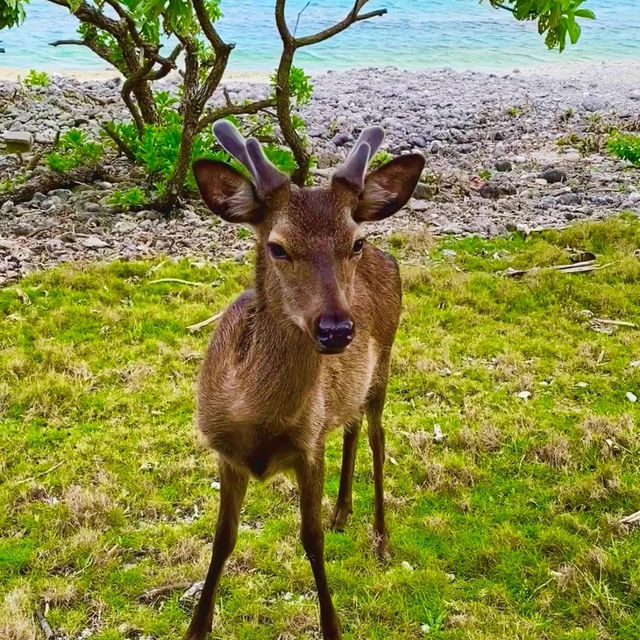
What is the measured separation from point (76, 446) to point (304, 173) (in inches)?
178

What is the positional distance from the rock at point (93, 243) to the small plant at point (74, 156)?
1341mm

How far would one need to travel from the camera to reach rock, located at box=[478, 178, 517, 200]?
992cm

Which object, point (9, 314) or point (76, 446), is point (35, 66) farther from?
point (76, 446)

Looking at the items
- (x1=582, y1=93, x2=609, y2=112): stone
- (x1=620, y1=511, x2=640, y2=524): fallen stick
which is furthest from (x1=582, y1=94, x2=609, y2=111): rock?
(x1=620, y1=511, x2=640, y2=524): fallen stick

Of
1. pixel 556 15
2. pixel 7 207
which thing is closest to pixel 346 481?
pixel 556 15

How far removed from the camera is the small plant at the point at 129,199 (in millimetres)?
8750

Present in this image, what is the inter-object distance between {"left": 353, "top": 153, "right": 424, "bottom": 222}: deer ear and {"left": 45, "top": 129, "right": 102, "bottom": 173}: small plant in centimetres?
643

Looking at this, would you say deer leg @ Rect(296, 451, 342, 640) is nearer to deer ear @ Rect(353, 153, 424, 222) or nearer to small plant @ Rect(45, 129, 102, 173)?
deer ear @ Rect(353, 153, 424, 222)

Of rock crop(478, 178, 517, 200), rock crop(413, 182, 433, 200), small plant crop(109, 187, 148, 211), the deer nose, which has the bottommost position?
small plant crop(109, 187, 148, 211)

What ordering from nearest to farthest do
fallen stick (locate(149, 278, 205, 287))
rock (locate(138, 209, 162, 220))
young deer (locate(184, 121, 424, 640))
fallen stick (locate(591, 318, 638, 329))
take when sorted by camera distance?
1. young deer (locate(184, 121, 424, 640))
2. fallen stick (locate(591, 318, 638, 329))
3. fallen stick (locate(149, 278, 205, 287))
4. rock (locate(138, 209, 162, 220))

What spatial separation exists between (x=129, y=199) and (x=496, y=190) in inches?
168

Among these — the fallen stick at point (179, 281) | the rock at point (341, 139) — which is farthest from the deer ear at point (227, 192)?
the rock at point (341, 139)

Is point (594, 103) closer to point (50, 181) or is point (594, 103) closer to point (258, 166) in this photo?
point (50, 181)

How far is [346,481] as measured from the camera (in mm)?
4758
